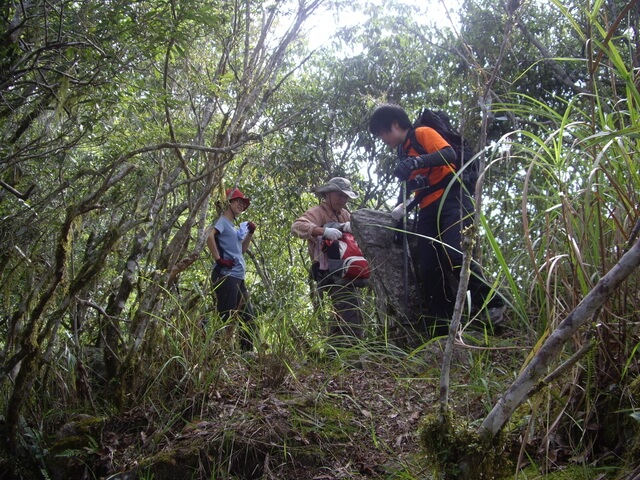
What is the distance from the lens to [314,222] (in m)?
5.70

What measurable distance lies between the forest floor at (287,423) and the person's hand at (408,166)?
1.50 meters

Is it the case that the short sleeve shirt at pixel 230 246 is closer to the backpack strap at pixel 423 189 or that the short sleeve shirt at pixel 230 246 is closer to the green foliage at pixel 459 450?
the backpack strap at pixel 423 189

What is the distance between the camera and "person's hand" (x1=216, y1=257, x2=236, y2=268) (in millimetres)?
5574

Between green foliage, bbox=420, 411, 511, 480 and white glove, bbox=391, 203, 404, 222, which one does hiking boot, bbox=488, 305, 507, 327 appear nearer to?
white glove, bbox=391, 203, 404, 222

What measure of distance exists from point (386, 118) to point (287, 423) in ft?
9.16

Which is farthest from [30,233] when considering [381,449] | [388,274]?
[381,449]

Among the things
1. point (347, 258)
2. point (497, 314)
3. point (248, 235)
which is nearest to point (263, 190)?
point (248, 235)

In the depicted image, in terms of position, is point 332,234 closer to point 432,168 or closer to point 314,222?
point 314,222

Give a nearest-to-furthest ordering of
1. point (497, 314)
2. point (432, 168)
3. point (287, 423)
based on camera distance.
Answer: point (287, 423) → point (497, 314) → point (432, 168)

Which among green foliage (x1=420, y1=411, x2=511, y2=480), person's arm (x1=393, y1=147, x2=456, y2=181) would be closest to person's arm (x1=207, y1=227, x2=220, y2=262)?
person's arm (x1=393, y1=147, x2=456, y2=181)

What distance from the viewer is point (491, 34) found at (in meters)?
6.46

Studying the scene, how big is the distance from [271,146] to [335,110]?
94cm

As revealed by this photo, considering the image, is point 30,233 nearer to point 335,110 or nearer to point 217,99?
point 217,99

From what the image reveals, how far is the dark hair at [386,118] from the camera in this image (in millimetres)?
4828
